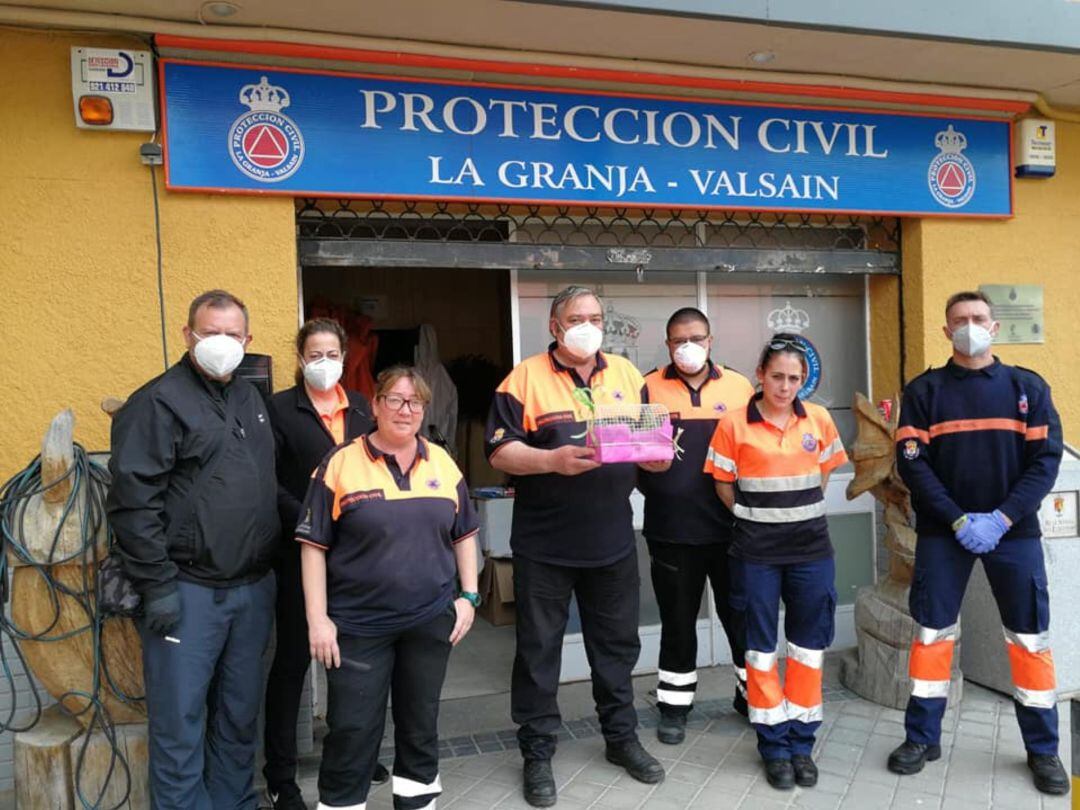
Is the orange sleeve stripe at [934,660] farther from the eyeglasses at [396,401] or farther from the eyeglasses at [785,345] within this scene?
the eyeglasses at [396,401]

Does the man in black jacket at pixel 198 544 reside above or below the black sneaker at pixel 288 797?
above

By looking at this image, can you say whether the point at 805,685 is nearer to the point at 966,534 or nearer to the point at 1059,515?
the point at 966,534

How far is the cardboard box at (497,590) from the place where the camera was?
20.1 ft

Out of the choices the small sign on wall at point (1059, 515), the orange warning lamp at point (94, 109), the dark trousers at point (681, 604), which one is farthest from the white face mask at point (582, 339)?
the small sign on wall at point (1059, 515)

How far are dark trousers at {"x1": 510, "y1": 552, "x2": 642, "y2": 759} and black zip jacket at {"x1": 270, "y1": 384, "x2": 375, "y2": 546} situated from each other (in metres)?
0.92

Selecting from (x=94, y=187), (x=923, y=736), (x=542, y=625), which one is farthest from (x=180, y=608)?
(x=923, y=736)

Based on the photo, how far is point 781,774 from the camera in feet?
12.1

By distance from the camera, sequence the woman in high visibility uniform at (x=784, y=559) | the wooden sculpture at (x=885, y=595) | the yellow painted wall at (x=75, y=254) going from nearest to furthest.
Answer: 1. the woman in high visibility uniform at (x=784, y=559)
2. the yellow painted wall at (x=75, y=254)
3. the wooden sculpture at (x=885, y=595)

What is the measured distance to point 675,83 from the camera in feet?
15.6

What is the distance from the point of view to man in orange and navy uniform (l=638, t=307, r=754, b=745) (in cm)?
411

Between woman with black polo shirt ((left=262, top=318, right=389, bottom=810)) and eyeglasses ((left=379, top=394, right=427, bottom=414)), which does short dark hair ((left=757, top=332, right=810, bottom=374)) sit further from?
woman with black polo shirt ((left=262, top=318, right=389, bottom=810))

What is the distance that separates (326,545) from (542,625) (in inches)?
42.9

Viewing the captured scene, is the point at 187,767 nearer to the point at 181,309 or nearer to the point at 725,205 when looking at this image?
the point at 181,309

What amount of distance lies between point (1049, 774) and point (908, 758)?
1.77 ft
